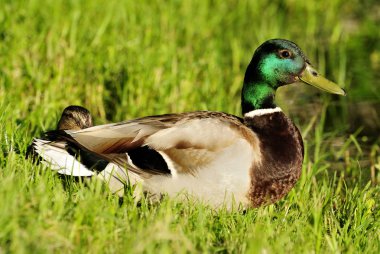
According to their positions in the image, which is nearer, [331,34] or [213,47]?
[213,47]

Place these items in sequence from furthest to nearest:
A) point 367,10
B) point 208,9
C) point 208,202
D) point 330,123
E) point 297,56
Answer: point 367,10
point 208,9
point 330,123
point 297,56
point 208,202

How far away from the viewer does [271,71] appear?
17.9ft

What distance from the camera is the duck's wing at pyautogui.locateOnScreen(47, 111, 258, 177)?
4961 millimetres

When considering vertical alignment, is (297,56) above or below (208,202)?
above

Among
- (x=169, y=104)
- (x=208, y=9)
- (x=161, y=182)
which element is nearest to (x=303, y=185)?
(x=161, y=182)

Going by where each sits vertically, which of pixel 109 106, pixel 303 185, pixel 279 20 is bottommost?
pixel 303 185

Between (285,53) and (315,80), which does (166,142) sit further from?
(315,80)

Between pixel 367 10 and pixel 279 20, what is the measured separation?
5.42 feet

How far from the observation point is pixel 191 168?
16.3 ft

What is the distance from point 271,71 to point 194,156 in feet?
Answer: 2.79

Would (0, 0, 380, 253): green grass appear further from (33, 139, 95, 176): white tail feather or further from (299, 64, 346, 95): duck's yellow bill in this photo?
(299, 64, 346, 95): duck's yellow bill

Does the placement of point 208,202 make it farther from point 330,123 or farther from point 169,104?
point 330,123

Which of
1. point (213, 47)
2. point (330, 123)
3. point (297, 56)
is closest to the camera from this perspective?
point (297, 56)

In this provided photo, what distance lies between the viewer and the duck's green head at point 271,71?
5434mm
